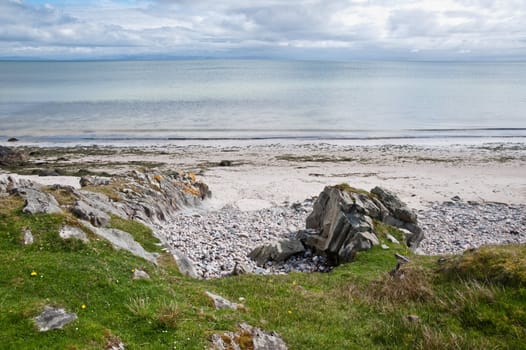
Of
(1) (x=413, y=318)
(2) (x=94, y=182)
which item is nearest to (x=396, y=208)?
(1) (x=413, y=318)

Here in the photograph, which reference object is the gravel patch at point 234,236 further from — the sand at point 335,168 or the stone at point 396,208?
the stone at point 396,208

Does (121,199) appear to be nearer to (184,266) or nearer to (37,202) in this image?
(37,202)

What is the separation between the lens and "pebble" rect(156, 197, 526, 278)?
2039 cm

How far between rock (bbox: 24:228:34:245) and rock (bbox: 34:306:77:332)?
15.2ft

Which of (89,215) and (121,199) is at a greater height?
(89,215)

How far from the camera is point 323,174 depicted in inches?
1604

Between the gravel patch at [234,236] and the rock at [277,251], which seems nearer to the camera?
the gravel patch at [234,236]

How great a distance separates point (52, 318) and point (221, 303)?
417 cm

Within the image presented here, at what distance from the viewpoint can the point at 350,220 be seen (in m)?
20.7

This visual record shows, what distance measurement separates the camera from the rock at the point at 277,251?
20609mm

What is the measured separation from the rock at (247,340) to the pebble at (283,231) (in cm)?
800

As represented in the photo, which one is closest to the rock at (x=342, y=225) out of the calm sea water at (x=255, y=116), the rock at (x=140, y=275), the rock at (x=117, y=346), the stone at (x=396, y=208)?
the stone at (x=396, y=208)

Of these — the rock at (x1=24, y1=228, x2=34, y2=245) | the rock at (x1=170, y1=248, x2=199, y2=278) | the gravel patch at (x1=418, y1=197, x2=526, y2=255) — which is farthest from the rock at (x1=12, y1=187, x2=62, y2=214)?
the gravel patch at (x1=418, y1=197, x2=526, y2=255)

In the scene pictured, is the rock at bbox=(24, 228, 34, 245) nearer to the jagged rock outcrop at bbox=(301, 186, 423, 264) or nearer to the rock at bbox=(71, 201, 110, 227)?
the rock at bbox=(71, 201, 110, 227)
